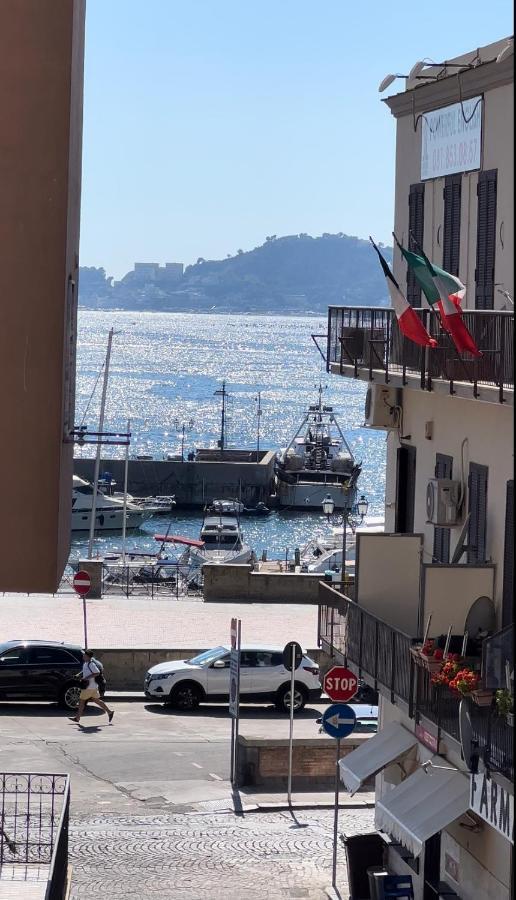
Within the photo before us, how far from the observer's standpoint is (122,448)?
138 metres

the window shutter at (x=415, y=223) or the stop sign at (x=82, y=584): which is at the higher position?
the window shutter at (x=415, y=223)

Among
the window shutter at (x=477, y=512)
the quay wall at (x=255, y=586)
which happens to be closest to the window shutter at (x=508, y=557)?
the window shutter at (x=477, y=512)

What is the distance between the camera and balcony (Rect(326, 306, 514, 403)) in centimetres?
1452

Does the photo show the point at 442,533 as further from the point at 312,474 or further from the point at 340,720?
the point at 312,474

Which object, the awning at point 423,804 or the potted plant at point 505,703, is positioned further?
the awning at point 423,804

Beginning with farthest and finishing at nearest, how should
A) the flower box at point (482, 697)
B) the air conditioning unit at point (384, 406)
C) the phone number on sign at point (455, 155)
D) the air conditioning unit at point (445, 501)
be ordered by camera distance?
the air conditioning unit at point (384, 406) → the phone number on sign at point (455, 155) → the air conditioning unit at point (445, 501) → the flower box at point (482, 697)

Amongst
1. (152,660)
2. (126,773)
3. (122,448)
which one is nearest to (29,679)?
(152,660)

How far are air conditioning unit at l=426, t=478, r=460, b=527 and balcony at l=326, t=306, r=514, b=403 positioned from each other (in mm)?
1068

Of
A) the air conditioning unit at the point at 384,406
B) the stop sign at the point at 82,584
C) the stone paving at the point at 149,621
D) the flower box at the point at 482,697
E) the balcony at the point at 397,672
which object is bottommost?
the stone paving at the point at 149,621

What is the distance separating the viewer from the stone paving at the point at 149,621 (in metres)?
33.4

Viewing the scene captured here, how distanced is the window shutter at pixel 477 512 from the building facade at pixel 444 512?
32 millimetres

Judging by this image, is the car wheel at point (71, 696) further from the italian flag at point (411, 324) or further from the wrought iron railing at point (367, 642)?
the italian flag at point (411, 324)

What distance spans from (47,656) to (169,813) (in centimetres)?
759

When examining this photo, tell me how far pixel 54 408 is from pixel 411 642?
213 inches
